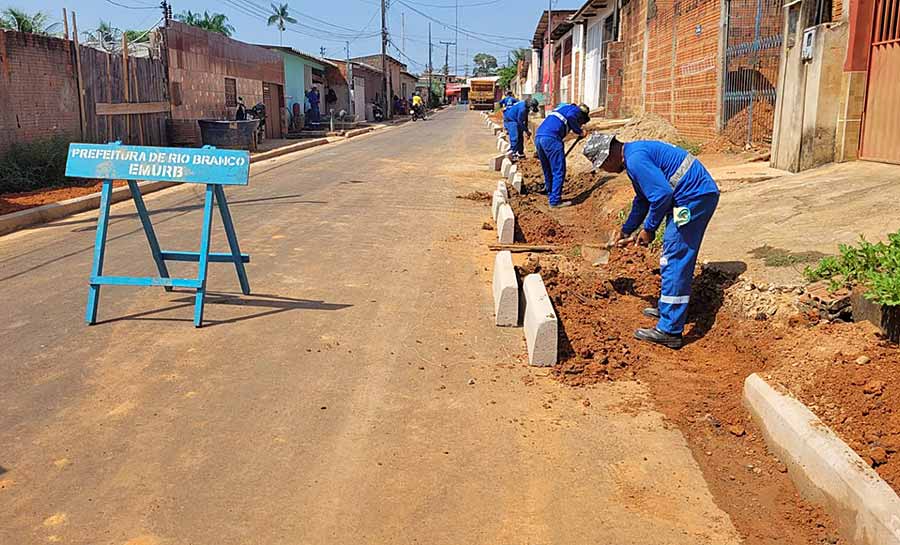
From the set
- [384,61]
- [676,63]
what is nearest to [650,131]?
[676,63]

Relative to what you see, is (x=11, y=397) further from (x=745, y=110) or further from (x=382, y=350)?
(x=745, y=110)

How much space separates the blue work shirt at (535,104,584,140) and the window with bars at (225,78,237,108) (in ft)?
55.1

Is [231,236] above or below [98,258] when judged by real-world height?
above

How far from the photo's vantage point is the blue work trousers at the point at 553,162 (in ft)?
37.5

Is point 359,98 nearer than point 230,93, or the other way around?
point 230,93

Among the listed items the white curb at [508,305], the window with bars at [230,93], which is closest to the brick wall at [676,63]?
the white curb at [508,305]

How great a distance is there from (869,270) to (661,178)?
141 centimetres

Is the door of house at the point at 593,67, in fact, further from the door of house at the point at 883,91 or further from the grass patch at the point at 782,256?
the grass patch at the point at 782,256

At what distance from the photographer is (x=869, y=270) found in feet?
14.8

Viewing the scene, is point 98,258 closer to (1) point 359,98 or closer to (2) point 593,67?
(2) point 593,67

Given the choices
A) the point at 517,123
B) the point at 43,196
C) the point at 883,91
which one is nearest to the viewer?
the point at 883,91

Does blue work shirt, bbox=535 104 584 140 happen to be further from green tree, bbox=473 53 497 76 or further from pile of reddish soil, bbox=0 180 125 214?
green tree, bbox=473 53 497 76

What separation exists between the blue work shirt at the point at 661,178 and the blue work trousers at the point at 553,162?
608 centimetres

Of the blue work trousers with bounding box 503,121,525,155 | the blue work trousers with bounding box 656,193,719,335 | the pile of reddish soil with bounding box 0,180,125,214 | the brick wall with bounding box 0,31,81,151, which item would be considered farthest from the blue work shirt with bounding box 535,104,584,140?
the brick wall with bounding box 0,31,81,151
